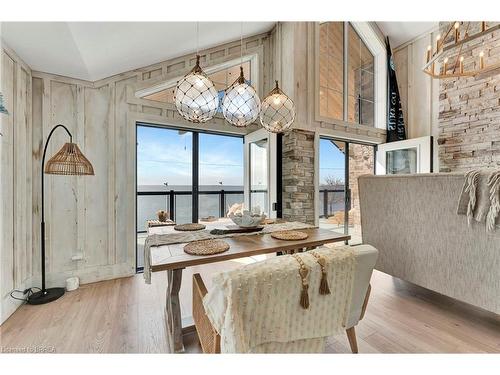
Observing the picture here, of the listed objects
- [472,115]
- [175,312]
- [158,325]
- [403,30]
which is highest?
[403,30]

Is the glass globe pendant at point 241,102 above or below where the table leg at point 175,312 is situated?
above

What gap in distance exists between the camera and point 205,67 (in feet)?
11.2

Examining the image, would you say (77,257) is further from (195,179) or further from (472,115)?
(472,115)

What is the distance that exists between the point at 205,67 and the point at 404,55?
400 cm

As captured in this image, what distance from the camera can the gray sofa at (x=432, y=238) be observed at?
1768mm

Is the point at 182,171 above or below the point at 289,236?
above

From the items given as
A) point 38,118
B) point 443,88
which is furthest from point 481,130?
point 38,118

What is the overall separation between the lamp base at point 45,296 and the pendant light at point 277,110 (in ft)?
9.08

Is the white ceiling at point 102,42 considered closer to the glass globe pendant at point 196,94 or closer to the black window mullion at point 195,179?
the glass globe pendant at point 196,94

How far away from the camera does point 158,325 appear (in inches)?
75.2

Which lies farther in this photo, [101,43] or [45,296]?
[45,296]

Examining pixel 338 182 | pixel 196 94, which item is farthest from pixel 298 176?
pixel 196 94

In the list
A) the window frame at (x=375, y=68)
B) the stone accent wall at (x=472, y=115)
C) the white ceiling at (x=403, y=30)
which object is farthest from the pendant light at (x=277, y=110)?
the white ceiling at (x=403, y=30)
